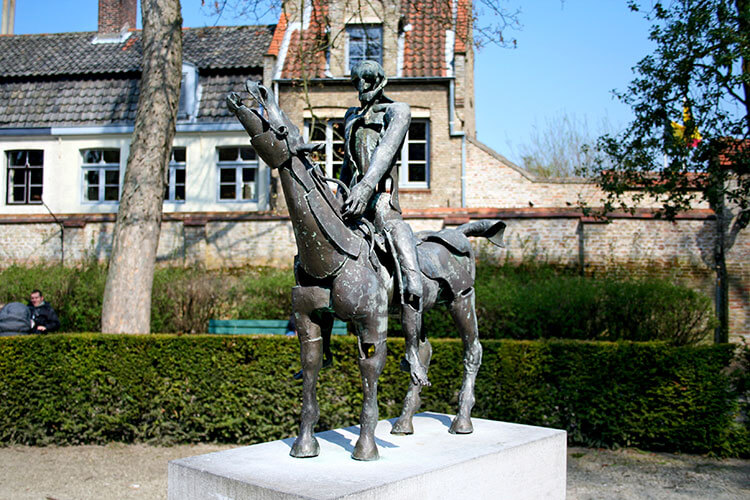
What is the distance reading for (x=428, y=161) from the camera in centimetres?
1914

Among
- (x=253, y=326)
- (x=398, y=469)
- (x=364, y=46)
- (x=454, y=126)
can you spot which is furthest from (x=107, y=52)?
(x=398, y=469)

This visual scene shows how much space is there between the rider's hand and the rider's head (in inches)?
33.2

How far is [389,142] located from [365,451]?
1.98 meters

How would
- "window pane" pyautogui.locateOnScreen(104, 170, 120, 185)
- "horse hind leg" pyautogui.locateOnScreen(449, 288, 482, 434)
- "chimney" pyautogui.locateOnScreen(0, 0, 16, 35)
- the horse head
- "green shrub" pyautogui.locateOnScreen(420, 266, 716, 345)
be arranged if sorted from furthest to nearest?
A: "chimney" pyautogui.locateOnScreen(0, 0, 16, 35), "window pane" pyautogui.locateOnScreen(104, 170, 120, 185), "green shrub" pyautogui.locateOnScreen(420, 266, 716, 345), "horse hind leg" pyautogui.locateOnScreen(449, 288, 482, 434), the horse head

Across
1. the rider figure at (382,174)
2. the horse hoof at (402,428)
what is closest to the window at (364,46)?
→ the rider figure at (382,174)

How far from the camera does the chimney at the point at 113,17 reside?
23047 millimetres

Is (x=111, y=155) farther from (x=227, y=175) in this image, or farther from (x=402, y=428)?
(x=402, y=428)

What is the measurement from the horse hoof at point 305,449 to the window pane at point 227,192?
16.5 meters

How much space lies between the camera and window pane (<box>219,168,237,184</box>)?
1994 cm

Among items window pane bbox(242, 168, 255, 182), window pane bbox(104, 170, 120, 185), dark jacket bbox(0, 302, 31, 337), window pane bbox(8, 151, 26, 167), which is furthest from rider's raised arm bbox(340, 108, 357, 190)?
window pane bbox(8, 151, 26, 167)

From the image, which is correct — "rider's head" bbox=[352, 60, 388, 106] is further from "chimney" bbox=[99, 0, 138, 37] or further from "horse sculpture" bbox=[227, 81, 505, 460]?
"chimney" bbox=[99, 0, 138, 37]

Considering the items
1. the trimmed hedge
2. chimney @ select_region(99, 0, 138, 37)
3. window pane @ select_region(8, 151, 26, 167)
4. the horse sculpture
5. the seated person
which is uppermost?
chimney @ select_region(99, 0, 138, 37)

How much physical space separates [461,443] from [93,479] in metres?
4.49

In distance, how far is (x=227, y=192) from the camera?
65.5 feet
